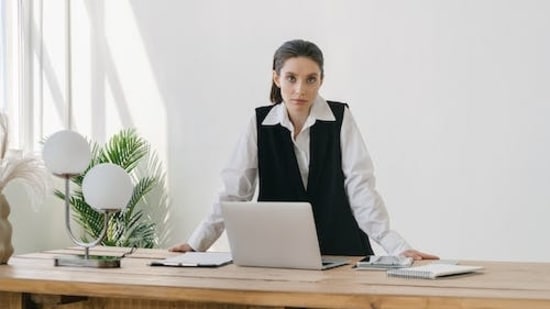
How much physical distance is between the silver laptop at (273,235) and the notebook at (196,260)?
0.28 ft

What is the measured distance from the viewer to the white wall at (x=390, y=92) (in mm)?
4887

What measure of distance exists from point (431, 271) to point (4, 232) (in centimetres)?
138

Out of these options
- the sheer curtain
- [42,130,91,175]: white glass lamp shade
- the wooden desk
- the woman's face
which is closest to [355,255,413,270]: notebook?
the wooden desk

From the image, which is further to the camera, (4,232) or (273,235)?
(4,232)

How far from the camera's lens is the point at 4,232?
113 inches

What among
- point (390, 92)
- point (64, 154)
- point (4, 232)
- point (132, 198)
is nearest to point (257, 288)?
point (64, 154)

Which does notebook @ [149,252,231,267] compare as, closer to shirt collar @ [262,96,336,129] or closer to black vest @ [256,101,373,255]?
black vest @ [256,101,373,255]

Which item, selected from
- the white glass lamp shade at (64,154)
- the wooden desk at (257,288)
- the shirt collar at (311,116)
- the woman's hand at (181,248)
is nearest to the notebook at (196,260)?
the wooden desk at (257,288)

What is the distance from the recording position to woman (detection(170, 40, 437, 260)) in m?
3.28

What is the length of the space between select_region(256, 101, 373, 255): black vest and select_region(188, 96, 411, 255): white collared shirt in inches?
0.9

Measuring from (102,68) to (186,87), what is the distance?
0.67m

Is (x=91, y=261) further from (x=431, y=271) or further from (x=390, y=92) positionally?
(x=390, y=92)

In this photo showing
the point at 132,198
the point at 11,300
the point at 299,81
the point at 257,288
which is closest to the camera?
the point at 257,288

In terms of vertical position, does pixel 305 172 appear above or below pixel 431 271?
above
